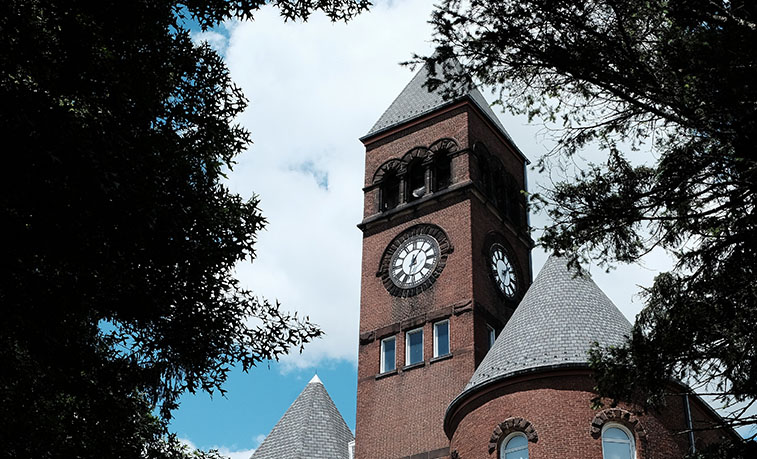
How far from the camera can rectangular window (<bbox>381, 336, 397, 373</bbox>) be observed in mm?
27969

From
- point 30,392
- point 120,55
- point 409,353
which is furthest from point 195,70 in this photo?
point 409,353

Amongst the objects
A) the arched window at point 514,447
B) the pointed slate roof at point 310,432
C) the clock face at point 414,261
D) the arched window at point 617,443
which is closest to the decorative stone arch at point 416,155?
the clock face at point 414,261

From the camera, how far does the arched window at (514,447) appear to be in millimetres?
20578

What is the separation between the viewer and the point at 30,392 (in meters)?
10.3

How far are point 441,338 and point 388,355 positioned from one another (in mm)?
1958

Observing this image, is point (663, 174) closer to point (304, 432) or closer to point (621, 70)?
point (621, 70)

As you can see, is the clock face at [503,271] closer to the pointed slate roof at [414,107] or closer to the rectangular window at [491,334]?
the rectangular window at [491,334]

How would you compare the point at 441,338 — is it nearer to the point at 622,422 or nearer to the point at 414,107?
the point at 622,422

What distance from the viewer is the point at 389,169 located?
32.2 meters

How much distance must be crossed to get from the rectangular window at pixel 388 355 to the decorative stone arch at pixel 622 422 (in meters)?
8.83

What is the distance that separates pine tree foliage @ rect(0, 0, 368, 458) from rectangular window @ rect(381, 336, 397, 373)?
637 inches

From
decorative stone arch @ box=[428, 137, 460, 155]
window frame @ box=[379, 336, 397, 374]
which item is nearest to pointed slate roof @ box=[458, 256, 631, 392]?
window frame @ box=[379, 336, 397, 374]

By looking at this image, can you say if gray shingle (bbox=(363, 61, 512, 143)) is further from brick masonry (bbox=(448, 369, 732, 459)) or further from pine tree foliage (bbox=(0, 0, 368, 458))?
pine tree foliage (bbox=(0, 0, 368, 458))

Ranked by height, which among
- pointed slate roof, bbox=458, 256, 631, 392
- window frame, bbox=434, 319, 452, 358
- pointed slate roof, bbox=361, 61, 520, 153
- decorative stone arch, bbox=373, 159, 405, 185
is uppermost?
pointed slate roof, bbox=361, 61, 520, 153
